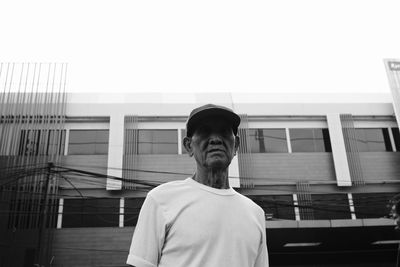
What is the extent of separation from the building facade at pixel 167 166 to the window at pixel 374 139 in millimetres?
47

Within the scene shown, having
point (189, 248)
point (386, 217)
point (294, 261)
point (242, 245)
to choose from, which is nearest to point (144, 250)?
point (189, 248)

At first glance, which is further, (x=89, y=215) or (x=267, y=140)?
(x=267, y=140)

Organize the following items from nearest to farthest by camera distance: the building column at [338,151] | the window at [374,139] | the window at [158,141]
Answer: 1. the building column at [338,151]
2. the window at [158,141]
3. the window at [374,139]

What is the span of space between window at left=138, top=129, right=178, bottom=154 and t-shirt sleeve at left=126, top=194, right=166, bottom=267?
1373 centimetres

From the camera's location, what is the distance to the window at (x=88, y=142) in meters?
14.9

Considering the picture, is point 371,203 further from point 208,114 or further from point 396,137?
point 208,114

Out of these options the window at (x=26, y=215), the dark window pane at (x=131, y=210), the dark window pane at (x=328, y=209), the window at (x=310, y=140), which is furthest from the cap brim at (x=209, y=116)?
the window at (x=310, y=140)

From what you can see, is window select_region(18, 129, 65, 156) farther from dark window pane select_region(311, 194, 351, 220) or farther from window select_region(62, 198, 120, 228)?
dark window pane select_region(311, 194, 351, 220)

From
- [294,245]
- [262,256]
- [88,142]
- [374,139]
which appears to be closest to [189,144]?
[262,256]

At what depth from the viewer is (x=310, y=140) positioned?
622 inches

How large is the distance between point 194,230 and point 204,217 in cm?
7

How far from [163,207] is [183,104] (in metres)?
14.2

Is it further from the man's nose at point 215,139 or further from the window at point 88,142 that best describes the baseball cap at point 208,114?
the window at point 88,142

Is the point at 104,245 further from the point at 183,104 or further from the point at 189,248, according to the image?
the point at 189,248
